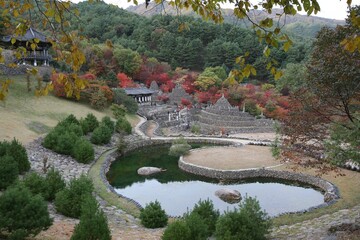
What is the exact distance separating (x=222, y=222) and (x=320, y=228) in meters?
3.61

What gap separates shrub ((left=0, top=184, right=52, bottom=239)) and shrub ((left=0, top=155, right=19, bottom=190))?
5.23m

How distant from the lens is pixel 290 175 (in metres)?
23.1

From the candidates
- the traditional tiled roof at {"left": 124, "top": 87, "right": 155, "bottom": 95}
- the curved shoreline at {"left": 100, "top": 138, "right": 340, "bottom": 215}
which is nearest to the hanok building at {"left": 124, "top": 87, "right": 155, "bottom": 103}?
the traditional tiled roof at {"left": 124, "top": 87, "right": 155, "bottom": 95}

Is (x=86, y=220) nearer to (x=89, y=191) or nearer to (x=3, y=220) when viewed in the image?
(x=3, y=220)

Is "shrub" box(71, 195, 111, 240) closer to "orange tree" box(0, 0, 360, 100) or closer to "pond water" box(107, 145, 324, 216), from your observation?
"orange tree" box(0, 0, 360, 100)

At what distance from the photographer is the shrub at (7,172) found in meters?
15.2

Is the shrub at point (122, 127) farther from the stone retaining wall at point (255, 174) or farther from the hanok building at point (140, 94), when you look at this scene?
the hanok building at point (140, 94)

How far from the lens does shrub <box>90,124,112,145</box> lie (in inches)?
1130

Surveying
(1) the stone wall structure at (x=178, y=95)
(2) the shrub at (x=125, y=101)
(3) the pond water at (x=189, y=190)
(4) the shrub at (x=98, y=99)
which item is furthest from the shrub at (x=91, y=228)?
(1) the stone wall structure at (x=178, y=95)

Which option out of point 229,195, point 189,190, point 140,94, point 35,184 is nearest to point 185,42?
point 140,94

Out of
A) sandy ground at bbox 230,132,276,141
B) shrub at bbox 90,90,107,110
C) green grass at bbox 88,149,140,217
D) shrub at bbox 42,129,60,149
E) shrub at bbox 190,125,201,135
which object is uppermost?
shrub at bbox 90,90,107,110

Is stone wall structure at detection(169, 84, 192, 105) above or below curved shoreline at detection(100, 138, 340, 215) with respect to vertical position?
above

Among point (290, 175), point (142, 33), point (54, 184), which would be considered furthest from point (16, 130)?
point (142, 33)

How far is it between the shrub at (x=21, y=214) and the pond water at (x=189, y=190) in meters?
8.30
